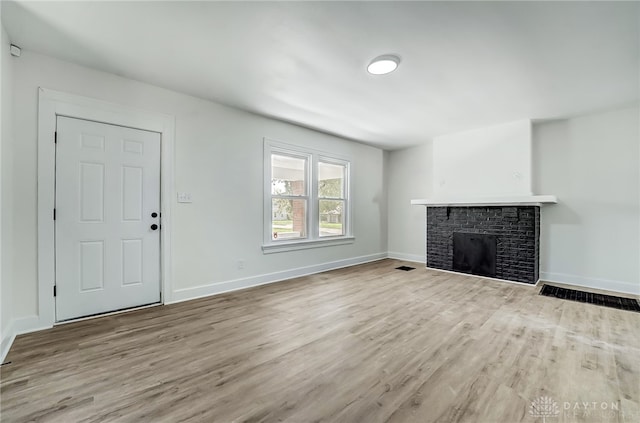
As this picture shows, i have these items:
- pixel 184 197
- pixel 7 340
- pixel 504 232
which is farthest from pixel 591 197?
pixel 7 340

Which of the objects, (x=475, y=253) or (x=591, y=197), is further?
(x=475, y=253)

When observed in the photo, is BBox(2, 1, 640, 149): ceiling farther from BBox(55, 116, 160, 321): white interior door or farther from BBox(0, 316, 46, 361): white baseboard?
BBox(0, 316, 46, 361): white baseboard

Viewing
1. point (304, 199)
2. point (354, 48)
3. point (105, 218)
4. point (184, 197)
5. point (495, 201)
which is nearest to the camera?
point (354, 48)

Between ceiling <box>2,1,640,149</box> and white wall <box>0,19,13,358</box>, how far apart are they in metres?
0.32

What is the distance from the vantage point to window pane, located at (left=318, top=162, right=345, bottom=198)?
5225mm

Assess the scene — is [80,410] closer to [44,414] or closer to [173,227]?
[44,414]

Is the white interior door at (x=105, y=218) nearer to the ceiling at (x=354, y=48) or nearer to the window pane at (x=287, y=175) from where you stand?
the ceiling at (x=354, y=48)

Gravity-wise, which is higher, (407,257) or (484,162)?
(484,162)

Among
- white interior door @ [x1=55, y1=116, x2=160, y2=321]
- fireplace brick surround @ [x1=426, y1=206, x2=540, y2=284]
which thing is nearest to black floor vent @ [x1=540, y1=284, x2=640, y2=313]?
fireplace brick surround @ [x1=426, y1=206, x2=540, y2=284]

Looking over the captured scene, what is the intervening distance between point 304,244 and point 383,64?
3006mm

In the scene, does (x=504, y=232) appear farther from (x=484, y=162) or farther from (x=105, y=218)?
(x=105, y=218)

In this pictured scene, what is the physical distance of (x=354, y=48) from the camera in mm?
2426

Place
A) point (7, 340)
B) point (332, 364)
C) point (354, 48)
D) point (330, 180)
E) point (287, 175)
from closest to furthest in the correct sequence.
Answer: point (332, 364) < point (7, 340) < point (354, 48) < point (287, 175) < point (330, 180)

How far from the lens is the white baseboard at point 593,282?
377 cm
